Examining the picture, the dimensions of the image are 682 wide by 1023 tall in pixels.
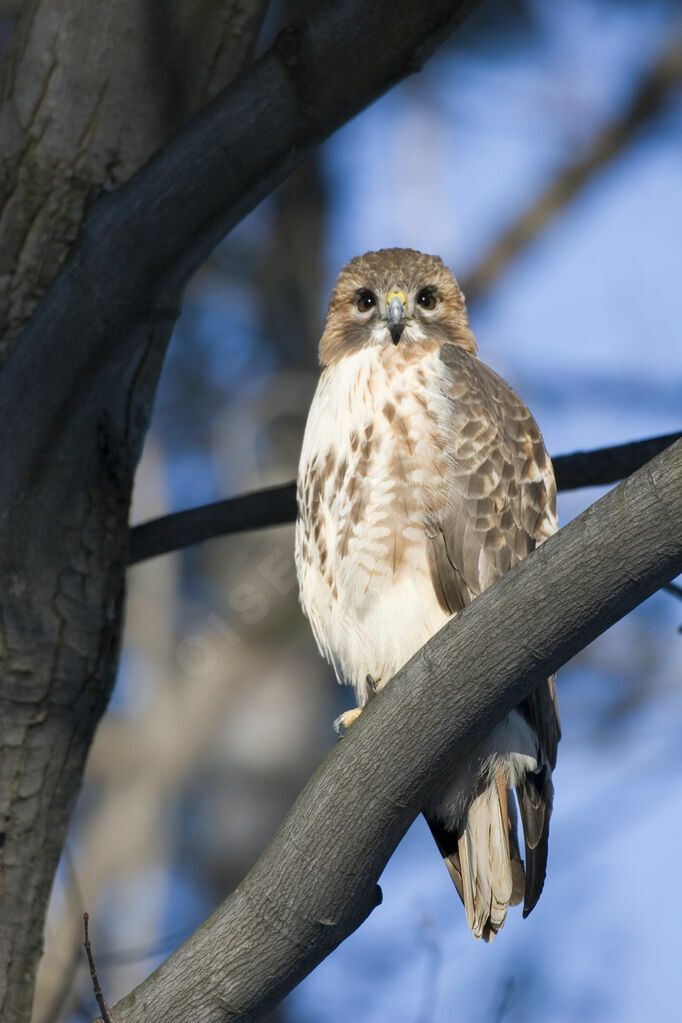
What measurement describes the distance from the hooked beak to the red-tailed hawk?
19 cm

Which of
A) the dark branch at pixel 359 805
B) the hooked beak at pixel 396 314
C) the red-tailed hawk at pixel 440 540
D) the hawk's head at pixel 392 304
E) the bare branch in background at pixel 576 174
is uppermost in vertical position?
the bare branch in background at pixel 576 174

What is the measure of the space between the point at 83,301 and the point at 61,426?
1.12 ft

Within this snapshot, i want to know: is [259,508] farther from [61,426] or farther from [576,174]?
[576,174]

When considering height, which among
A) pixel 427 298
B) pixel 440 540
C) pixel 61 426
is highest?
pixel 427 298

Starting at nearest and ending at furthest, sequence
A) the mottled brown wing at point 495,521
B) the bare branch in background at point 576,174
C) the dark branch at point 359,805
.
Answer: the dark branch at point 359,805
the mottled brown wing at point 495,521
the bare branch in background at point 576,174

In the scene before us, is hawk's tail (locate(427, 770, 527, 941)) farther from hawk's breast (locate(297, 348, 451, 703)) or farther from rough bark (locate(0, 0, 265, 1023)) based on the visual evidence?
rough bark (locate(0, 0, 265, 1023))

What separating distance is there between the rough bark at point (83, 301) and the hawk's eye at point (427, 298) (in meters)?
1.01

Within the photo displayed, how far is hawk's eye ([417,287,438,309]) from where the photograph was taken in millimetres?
4137

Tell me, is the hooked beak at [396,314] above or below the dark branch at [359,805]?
above

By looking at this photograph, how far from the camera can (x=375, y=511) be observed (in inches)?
127

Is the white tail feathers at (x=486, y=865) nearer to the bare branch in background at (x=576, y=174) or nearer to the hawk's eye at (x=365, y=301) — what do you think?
the hawk's eye at (x=365, y=301)

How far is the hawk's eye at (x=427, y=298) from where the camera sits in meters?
4.14

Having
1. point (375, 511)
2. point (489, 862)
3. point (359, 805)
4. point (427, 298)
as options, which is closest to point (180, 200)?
point (375, 511)

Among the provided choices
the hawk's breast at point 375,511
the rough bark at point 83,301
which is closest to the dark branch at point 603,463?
the hawk's breast at point 375,511
